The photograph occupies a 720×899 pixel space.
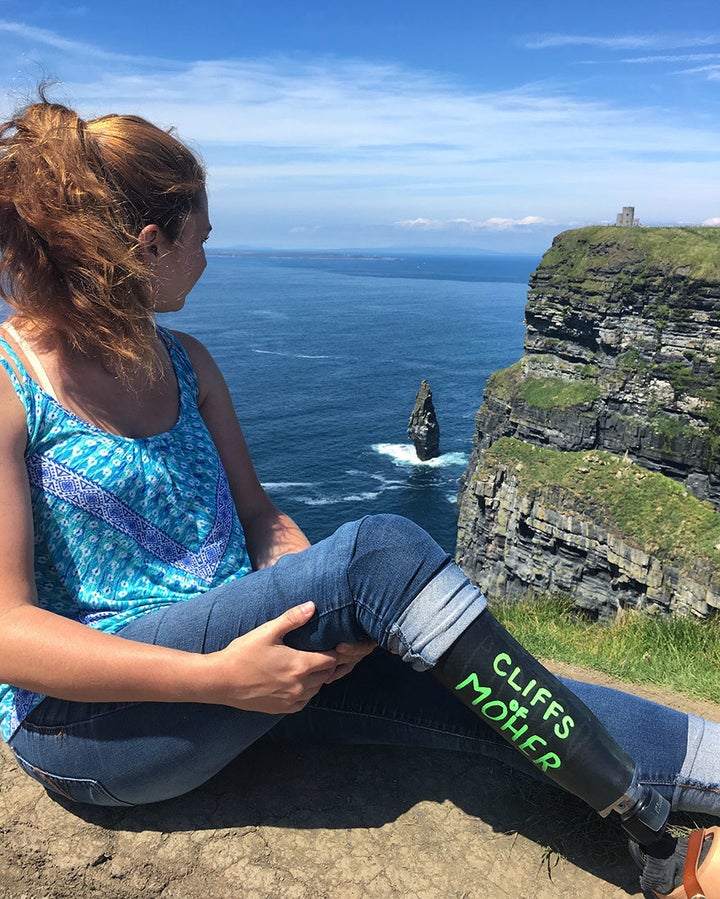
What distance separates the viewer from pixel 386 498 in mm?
60469

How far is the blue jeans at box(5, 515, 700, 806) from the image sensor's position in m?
2.68

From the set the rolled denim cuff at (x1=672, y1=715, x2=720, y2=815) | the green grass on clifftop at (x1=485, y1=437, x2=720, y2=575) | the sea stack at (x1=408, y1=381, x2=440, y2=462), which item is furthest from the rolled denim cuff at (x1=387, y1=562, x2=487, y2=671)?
the sea stack at (x1=408, y1=381, x2=440, y2=462)

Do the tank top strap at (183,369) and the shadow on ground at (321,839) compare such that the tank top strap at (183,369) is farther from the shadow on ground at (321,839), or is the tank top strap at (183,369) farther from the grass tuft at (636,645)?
the grass tuft at (636,645)

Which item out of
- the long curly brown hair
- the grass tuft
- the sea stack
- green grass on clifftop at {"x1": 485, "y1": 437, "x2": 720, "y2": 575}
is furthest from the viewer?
the sea stack

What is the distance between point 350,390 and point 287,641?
283 ft

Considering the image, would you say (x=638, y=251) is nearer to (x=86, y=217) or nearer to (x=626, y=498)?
(x=626, y=498)

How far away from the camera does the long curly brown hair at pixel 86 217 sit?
2760mm

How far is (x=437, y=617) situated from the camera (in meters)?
2.67

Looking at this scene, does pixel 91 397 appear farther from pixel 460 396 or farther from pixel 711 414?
pixel 460 396

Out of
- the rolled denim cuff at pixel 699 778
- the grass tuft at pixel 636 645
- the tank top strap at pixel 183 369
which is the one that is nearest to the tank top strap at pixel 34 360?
the tank top strap at pixel 183 369

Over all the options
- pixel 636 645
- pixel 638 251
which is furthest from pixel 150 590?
pixel 638 251

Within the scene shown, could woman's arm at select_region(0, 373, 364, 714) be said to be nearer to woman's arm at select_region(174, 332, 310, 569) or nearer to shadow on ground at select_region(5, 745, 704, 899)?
shadow on ground at select_region(5, 745, 704, 899)

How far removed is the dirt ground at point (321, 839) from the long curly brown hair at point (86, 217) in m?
2.22

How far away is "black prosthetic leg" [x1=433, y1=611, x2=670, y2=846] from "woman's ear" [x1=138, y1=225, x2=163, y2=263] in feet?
7.04
